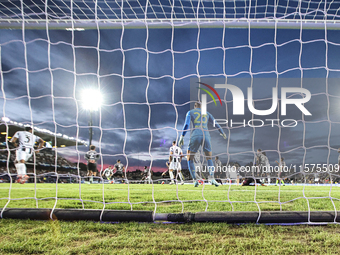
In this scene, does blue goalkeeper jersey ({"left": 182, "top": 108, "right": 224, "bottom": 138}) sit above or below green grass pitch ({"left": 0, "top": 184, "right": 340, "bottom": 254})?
above

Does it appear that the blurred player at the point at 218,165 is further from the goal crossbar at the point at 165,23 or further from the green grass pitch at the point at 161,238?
the green grass pitch at the point at 161,238

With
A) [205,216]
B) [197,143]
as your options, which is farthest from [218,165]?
[205,216]

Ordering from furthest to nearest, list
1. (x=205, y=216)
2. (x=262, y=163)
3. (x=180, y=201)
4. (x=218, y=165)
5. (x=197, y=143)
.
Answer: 1. (x=218, y=165)
2. (x=262, y=163)
3. (x=197, y=143)
4. (x=180, y=201)
5. (x=205, y=216)

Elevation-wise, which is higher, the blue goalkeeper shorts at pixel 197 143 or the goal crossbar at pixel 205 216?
the blue goalkeeper shorts at pixel 197 143

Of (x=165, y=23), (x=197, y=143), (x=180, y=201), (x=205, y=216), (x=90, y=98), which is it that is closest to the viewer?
(x=205, y=216)

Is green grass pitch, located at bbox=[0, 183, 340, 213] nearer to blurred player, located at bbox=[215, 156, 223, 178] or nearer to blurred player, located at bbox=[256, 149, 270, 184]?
blurred player, located at bbox=[256, 149, 270, 184]

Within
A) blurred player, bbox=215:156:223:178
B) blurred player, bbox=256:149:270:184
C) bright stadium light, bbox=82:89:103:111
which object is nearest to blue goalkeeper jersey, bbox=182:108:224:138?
blurred player, bbox=215:156:223:178

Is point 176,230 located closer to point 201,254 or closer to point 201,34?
point 201,254

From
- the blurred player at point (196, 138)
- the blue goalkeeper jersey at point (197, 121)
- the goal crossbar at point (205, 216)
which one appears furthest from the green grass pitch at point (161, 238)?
the blue goalkeeper jersey at point (197, 121)

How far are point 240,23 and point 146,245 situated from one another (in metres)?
2.69

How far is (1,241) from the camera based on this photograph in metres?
1.29

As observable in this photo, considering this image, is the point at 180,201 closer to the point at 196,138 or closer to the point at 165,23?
the point at 165,23

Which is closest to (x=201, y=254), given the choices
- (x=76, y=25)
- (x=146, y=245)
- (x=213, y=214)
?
(x=146, y=245)

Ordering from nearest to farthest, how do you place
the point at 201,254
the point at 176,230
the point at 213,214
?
the point at 201,254, the point at 176,230, the point at 213,214
